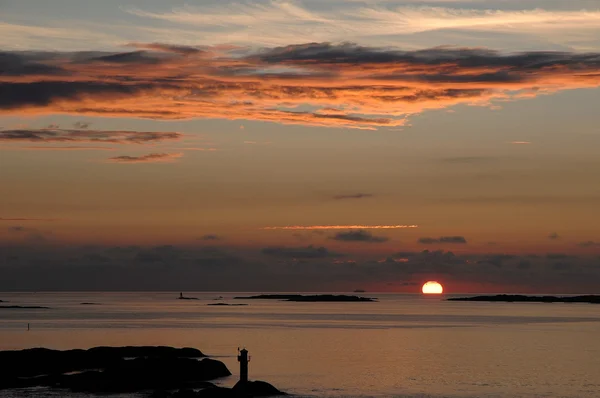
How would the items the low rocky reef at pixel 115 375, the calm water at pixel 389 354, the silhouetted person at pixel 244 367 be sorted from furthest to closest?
1. the calm water at pixel 389 354
2. the low rocky reef at pixel 115 375
3. the silhouetted person at pixel 244 367

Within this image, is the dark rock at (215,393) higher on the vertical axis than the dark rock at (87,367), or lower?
higher

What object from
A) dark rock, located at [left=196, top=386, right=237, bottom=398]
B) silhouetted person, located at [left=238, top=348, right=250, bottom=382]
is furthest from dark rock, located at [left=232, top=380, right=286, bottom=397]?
dark rock, located at [left=196, top=386, right=237, bottom=398]

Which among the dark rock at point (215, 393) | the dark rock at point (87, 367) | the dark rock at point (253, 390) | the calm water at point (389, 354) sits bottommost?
the calm water at point (389, 354)

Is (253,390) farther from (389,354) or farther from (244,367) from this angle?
(389,354)

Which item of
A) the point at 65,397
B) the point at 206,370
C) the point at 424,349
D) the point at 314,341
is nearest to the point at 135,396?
the point at 65,397

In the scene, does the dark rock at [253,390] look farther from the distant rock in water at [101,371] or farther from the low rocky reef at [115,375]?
the distant rock in water at [101,371]

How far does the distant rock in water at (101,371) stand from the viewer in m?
55.2

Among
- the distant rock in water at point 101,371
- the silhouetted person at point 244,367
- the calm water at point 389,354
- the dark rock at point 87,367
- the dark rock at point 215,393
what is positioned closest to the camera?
the dark rock at point 215,393

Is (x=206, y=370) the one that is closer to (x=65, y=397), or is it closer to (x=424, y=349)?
(x=65, y=397)

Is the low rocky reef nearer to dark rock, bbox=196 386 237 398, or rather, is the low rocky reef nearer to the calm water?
dark rock, bbox=196 386 237 398

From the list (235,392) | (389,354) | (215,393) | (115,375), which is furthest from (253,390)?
(389,354)

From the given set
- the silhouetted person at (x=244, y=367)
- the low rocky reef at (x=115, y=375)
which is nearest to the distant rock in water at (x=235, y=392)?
the low rocky reef at (x=115, y=375)

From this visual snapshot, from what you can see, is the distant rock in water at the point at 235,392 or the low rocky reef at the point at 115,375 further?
the low rocky reef at the point at 115,375

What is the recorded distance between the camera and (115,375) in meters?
56.5
